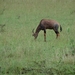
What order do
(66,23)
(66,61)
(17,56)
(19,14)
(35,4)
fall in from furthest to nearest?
→ (35,4) < (19,14) < (66,23) < (17,56) < (66,61)

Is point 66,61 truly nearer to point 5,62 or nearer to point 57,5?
point 5,62

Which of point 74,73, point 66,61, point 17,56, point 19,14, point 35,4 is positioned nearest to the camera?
point 74,73

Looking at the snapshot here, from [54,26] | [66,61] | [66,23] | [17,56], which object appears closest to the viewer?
[66,61]

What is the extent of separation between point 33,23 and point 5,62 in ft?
40.1

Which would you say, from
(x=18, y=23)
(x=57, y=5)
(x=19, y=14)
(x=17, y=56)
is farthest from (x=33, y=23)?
(x=17, y=56)

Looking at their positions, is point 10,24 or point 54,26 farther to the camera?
point 10,24

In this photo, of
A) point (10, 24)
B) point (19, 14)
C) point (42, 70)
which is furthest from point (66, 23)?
point (42, 70)

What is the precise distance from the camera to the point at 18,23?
67.4 feet

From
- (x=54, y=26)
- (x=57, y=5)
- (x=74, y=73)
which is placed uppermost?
(x=57, y=5)

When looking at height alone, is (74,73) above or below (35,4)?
below

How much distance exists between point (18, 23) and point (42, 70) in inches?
529

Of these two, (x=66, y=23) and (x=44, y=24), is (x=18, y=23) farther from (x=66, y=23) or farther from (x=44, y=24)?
(x=44, y=24)

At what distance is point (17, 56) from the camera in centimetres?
897

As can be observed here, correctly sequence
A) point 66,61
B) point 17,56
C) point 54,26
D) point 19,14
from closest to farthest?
point 66,61 < point 17,56 < point 54,26 < point 19,14
